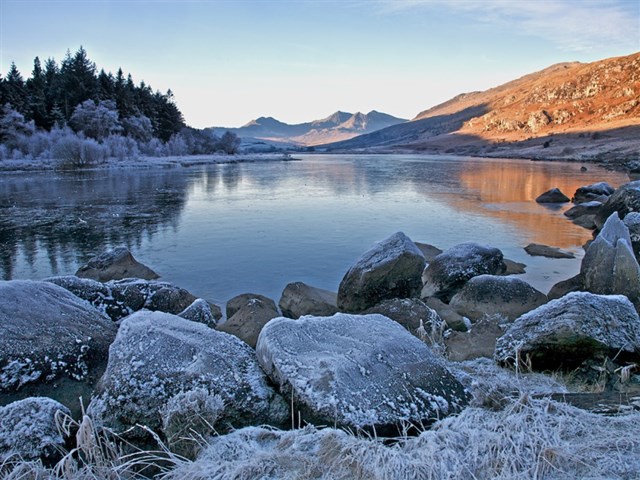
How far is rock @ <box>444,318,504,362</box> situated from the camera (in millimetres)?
5781

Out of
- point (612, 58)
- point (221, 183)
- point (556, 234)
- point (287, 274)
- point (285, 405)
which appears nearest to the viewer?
point (285, 405)

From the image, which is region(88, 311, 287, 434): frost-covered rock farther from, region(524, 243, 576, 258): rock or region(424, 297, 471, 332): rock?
region(524, 243, 576, 258): rock

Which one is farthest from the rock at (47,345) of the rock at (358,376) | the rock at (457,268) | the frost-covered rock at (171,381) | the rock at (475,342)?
the rock at (457,268)

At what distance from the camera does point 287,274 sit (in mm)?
11969

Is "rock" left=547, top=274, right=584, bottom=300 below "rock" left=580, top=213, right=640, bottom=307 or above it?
below

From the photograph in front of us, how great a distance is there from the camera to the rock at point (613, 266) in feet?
24.8

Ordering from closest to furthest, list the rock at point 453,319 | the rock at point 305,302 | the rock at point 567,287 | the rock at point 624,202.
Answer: the rock at point 453,319 < the rock at point 305,302 < the rock at point 567,287 < the rock at point 624,202

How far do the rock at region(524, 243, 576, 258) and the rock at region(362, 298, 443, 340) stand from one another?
7947 millimetres

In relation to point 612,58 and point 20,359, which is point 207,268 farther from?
point 612,58

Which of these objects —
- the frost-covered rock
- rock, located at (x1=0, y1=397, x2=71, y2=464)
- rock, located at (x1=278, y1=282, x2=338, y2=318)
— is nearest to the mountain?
rock, located at (x1=278, y1=282, x2=338, y2=318)

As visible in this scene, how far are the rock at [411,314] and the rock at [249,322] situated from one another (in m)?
1.89

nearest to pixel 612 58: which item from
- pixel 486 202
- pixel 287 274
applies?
pixel 486 202

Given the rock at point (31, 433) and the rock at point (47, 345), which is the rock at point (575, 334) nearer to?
the rock at point (31, 433)

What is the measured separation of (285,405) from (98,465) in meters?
1.41
